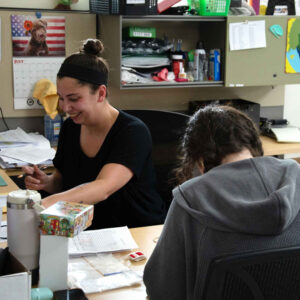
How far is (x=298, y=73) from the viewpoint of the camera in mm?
3283

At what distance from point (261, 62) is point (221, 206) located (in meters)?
2.18

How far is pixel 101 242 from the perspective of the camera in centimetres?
167

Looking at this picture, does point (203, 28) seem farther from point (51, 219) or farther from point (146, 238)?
point (51, 219)

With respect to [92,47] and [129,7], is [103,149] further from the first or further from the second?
[129,7]

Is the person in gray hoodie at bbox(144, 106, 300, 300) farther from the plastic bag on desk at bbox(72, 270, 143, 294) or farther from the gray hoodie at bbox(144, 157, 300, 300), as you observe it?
the plastic bag on desk at bbox(72, 270, 143, 294)

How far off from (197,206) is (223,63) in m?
2.06

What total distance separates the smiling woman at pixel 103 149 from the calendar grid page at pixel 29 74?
978mm

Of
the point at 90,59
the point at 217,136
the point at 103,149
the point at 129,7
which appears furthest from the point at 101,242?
the point at 129,7

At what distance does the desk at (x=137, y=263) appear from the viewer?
4.50ft

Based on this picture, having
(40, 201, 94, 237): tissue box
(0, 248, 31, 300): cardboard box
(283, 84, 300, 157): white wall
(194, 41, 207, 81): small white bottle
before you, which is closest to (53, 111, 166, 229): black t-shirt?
Result: (40, 201, 94, 237): tissue box

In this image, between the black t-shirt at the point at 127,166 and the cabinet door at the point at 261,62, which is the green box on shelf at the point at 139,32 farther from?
the black t-shirt at the point at 127,166

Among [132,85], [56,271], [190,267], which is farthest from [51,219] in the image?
[132,85]

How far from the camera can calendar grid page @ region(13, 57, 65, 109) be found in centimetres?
304

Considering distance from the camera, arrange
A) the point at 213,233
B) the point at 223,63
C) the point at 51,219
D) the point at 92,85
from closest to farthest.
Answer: the point at 213,233
the point at 51,219
the point at 92,85
the point at 223,63
